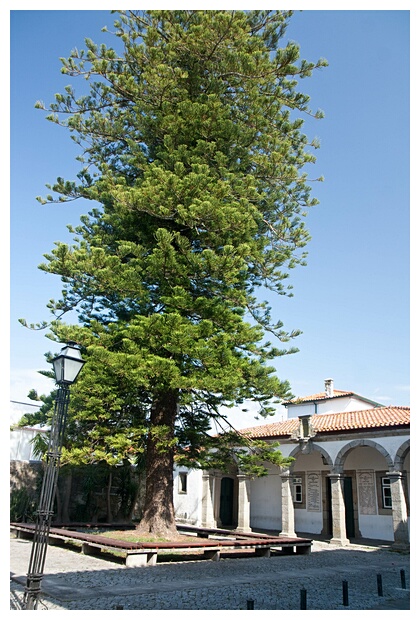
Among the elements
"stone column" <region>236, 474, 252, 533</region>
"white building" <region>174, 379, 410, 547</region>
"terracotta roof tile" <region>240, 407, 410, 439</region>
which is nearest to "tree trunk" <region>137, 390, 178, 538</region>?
"white building" <region>174, 379, 410, 547</region>

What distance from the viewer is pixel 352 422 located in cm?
1822

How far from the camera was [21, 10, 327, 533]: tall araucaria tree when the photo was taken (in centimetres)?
1188

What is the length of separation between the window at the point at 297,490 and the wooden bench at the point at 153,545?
6803mm

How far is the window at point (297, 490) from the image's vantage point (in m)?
21.4

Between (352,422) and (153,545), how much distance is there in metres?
10.2

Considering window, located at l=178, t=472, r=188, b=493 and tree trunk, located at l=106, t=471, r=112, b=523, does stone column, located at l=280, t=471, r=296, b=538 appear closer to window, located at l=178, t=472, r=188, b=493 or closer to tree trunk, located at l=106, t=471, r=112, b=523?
tree trunk, located at l=106, t=471, r=112, b=523

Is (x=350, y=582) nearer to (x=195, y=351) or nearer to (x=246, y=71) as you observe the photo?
(x=195, y=351)

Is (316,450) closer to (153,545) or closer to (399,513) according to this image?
(399,513)

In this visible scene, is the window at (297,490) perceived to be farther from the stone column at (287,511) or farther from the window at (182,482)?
the window at (182,482)

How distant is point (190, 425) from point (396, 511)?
6940 mm

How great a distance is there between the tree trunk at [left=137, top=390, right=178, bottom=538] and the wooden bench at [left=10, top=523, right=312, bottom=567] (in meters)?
0.76

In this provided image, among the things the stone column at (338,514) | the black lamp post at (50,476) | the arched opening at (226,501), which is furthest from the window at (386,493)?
the black lamp post at (50,476)

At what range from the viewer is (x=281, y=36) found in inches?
586
